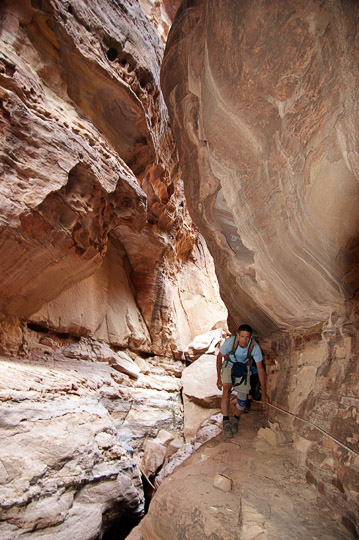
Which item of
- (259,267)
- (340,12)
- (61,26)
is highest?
(61,26)

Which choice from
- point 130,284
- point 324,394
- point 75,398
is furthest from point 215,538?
point 130,284

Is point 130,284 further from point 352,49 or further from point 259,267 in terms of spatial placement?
point 352,49

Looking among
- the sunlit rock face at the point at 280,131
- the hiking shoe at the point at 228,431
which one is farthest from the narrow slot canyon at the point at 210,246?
the hiking shoe at the point at 228,431

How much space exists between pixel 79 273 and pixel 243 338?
3.54 meters

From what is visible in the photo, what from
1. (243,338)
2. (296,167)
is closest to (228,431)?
(243,338)

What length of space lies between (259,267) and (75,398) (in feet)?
11.0

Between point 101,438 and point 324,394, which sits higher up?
point 324,394

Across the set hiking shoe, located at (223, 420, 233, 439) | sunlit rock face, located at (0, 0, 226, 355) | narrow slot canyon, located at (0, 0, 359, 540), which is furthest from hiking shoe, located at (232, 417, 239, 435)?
sunlit rock face, located at (0, 0, 226, 355)

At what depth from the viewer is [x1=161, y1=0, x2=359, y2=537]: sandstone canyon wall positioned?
2.08m

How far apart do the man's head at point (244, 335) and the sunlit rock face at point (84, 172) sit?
3.27 metres

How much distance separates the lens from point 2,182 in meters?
4.16

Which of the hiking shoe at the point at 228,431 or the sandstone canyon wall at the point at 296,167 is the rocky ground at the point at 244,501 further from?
the hiking shoe at the point at 228,431

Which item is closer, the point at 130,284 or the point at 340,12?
the point at 340,12

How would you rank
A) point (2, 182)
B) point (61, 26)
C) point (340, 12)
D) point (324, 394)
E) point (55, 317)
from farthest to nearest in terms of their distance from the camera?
point (55, 317) < point (61, 26) < point (2, 182) < point (324, 394) < point (340, 12)
